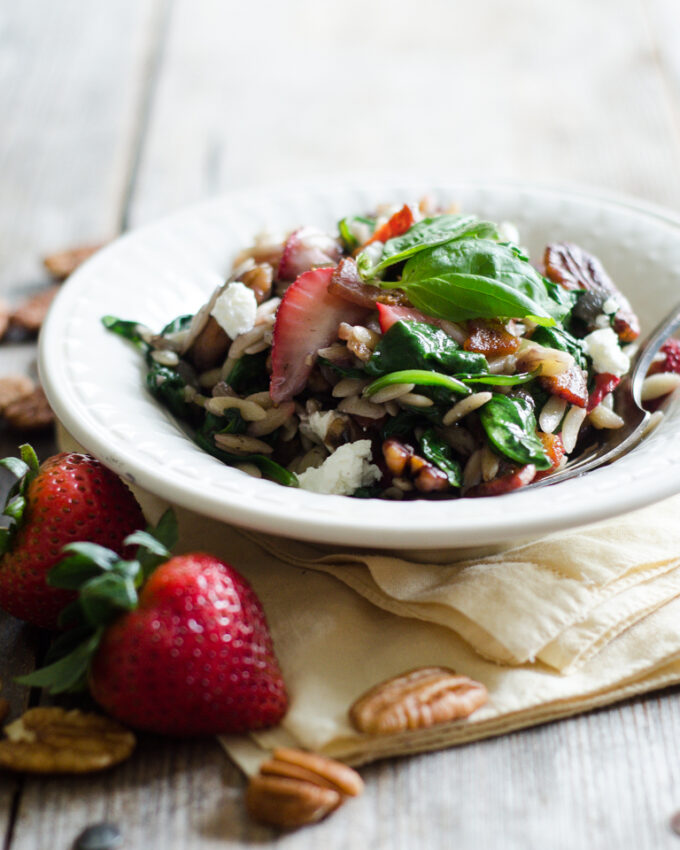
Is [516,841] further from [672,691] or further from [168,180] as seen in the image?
[168,180]

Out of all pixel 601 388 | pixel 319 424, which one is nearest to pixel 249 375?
pixel 319 424

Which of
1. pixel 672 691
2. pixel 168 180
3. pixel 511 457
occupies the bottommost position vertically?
pixel 168 180

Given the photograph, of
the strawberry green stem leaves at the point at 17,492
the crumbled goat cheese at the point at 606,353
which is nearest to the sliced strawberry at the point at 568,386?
the crumbled goat cheese at the point at 606,353

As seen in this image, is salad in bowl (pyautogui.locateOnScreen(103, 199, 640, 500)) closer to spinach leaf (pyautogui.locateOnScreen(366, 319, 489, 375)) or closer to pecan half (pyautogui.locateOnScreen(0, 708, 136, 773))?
spinach leaf (pyautogui.locateOnScreen(366, 319, 489, 375))

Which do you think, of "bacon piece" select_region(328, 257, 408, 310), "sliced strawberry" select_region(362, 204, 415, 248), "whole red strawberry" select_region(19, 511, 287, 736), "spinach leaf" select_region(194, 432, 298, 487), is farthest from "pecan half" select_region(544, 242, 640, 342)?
"whole red strawberry" select_region(19, 511, 287, 736)

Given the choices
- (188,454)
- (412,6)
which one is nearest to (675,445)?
(188,454)

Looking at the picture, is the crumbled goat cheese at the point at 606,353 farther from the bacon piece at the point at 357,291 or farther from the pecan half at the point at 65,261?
the pecan half at the point at 65,261
